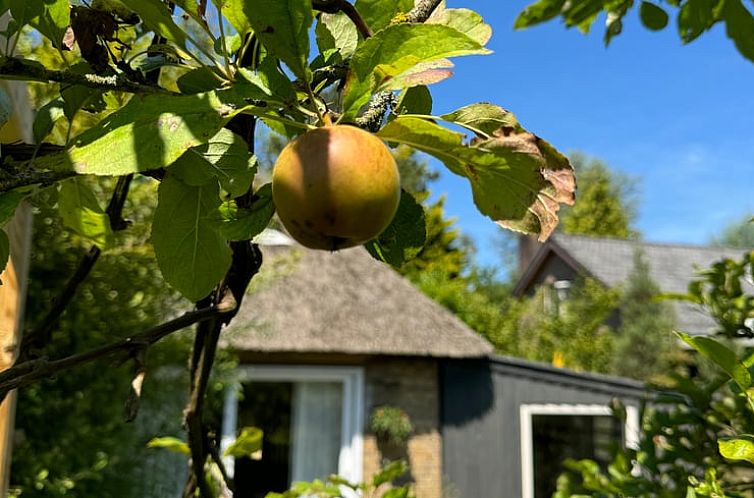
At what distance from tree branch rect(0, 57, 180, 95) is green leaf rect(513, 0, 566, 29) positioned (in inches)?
34.2

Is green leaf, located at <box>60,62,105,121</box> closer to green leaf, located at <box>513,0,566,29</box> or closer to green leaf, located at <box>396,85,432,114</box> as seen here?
green leaf, located at <box>396,85,432,114</box>

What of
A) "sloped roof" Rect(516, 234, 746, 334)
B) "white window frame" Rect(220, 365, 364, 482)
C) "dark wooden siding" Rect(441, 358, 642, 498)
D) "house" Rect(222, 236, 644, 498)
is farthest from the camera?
"sloped roof" Rect(516, 234, 746, 334)

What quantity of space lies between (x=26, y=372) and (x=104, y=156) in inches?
12.4

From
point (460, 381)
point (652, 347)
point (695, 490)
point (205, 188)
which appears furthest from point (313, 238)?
point (652, 347)

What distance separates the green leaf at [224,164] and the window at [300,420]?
262 inches

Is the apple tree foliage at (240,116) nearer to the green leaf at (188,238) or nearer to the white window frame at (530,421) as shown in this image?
the green leaf at (188,238)

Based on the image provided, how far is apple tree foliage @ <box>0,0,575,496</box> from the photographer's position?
17.5 inches

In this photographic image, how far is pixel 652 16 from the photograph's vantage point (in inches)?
52.2

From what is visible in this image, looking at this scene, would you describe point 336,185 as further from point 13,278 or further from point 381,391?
point 381,391

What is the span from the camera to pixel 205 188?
0.58m

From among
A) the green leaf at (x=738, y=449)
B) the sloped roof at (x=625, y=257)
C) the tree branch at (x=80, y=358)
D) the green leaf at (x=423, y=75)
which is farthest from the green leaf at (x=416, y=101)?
the sloped roof at (x=625, y=257)

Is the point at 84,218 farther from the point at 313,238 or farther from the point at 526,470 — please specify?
the point at 526,470

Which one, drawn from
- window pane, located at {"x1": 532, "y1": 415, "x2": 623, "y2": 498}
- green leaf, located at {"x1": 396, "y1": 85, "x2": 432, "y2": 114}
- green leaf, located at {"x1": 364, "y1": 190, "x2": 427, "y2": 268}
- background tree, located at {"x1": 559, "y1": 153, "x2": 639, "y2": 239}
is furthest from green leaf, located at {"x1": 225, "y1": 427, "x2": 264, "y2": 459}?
background tree, located at {"x1": 559, "y1": 153, "x2": 639, "y2": 239}

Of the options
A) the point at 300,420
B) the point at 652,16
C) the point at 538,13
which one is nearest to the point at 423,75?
the point at 538,13
